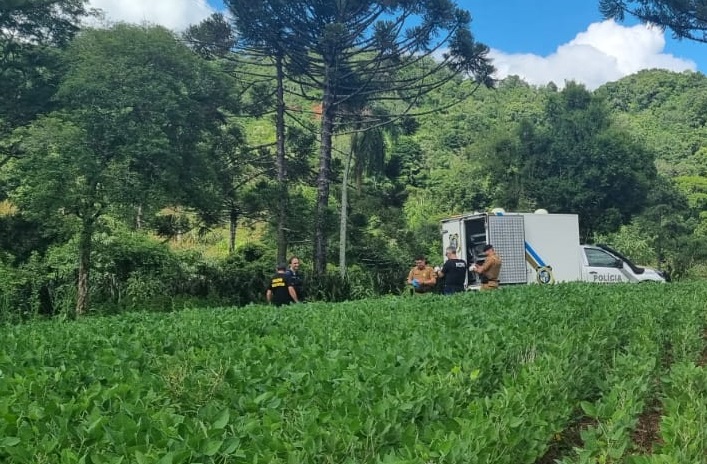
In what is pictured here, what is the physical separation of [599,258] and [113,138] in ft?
43.2

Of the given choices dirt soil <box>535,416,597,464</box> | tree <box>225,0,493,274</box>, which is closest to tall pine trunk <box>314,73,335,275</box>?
tree <box>225,0,493,274</box>

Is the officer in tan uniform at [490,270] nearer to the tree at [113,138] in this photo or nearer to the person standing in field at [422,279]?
the person standing in field at [422,279]

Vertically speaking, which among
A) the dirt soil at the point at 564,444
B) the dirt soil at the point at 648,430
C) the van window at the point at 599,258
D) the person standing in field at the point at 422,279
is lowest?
the dirt soil at the point at 648,430

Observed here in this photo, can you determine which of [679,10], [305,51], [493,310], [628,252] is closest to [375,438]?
[493,310]

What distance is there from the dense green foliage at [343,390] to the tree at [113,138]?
26.1 ft

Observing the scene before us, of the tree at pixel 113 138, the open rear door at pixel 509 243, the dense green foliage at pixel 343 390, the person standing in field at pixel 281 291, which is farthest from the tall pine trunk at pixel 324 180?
the dense green foliage at pixel 343 390

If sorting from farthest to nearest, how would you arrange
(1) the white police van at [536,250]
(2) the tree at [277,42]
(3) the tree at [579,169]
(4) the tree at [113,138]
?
(3) the tree at [579,169] < (2) the tree at [277,42] < (1) the white police van at [536,250] < (4) the tree at [113,138]

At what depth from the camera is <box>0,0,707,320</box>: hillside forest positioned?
45.0ft

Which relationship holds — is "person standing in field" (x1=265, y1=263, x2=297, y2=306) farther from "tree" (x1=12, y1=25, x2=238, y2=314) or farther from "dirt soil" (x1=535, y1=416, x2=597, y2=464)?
"dirt soil" (x1=535, y1=416, x2=597, y2=464)

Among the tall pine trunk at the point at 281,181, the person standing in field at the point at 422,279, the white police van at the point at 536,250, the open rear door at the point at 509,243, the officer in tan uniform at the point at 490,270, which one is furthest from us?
the tall pine trunk at the point at 281,181

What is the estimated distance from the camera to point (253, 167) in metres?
23.2

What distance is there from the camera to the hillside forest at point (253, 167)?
13.7 meters

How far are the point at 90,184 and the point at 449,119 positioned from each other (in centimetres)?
3613

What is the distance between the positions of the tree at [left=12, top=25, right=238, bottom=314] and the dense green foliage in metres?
7.95
